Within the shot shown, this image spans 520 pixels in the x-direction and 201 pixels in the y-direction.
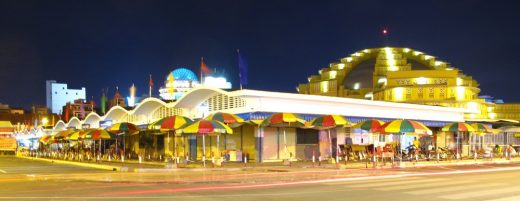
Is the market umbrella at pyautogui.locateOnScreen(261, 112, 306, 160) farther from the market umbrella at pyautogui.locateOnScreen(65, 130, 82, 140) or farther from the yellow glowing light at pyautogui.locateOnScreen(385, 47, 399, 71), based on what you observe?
the yellow glowing light at pyautogui.locateOnScreen(385, 47, 399, 71)

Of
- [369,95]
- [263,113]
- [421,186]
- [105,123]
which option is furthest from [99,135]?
[369,95]

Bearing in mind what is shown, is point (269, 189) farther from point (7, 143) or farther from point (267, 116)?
point (7, 143)

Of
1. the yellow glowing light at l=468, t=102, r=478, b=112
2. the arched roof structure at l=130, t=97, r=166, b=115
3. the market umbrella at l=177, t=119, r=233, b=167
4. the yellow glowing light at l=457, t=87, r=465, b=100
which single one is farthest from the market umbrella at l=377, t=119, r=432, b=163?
the yellow glowing light at l=468, t=102, r=478, b=112

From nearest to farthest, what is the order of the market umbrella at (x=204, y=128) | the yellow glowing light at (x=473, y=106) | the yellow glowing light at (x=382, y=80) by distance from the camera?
1. the market umbrella at (x=204, y=128)
2. the yellow glowing light at (x=473, y=106)
3. the yellow glowing light at (x=382, y=80)

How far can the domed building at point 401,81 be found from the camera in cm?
9375

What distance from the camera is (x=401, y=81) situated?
97438mm

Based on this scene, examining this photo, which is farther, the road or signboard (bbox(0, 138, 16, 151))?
signboard (bbox(0, 138, 16, 151))

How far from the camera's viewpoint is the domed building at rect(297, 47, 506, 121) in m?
93.8

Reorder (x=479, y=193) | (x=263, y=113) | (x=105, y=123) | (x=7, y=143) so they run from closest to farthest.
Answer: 1. (x=479, y=193)
2. (x=263, y=113)
3. (x=105, y=123)
4. (x=7, y=143)

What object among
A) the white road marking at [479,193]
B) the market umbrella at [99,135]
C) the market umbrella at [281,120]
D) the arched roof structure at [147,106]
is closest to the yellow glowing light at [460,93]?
the arched roof structure at [147,106]

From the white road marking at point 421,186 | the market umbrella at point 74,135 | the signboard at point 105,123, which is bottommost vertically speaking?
the white road marking at point 421,186

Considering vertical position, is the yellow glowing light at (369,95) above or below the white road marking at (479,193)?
above

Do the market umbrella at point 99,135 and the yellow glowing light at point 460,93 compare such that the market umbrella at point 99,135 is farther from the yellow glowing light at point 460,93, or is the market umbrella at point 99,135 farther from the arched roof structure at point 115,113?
the yellow glowing light at point 460,93

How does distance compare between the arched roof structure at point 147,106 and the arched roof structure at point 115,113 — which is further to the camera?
the arched roof structure at point 115,113
